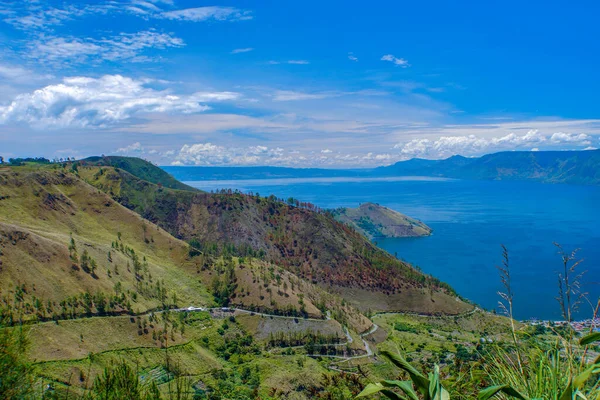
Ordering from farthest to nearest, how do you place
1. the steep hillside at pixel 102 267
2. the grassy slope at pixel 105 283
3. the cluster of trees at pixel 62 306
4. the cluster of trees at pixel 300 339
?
the cluster of trees at pixel 300 339 < the steep hillside at pixel 102 267 < the cluster of trees at pixel 62 306 < the grassy slope at pixel 105 283

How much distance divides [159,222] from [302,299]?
254 feet

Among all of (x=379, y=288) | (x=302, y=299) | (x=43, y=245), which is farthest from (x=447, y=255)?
(x=43, y=245)

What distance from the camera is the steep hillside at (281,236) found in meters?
128

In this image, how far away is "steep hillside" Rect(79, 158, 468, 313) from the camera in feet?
419

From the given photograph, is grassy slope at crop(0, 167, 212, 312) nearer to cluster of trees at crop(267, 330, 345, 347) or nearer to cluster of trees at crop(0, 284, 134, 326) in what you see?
cluster of trees at crop(0, 284, 134, 326)

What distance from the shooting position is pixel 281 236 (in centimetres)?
14850

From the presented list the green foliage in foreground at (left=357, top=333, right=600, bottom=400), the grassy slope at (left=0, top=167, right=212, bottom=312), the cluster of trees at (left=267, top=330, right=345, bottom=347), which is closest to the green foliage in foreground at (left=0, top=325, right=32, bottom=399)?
the green foliage in foreground at (left=357, top=333, right=600, bottom=400)

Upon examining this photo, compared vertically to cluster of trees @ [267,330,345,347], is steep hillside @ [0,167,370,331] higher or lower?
higher

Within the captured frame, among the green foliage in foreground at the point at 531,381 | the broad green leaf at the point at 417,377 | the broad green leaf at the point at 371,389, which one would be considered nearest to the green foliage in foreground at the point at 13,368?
the green foliage in foreground at the point at 531,381

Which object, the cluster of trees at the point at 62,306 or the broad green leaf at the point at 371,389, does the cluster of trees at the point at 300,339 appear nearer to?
the cluster of trees at the point at 62,306

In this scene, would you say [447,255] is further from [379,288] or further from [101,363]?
[101,363]

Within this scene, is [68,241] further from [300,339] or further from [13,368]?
[13,368]

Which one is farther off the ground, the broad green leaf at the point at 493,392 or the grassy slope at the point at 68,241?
the broad green leaf at the point at 493,392

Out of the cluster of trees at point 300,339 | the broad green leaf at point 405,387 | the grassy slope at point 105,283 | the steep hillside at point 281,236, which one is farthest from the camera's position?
the steep hillside at point 281,236
